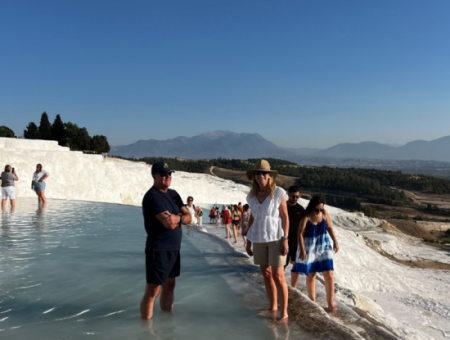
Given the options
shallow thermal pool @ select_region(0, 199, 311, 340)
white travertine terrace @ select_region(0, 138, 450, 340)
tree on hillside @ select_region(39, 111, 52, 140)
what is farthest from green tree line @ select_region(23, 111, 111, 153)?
shallow thermal pool @ select_region(0, 199, 311, 340)

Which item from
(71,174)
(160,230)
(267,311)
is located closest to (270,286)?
(267,311)

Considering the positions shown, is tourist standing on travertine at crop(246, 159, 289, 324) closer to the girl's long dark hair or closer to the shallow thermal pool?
the shallow thermal pool

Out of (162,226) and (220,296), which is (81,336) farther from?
(220,296)

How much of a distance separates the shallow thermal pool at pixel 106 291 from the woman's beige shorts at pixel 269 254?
70 cm

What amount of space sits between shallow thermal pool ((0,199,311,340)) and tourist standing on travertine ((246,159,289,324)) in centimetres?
44

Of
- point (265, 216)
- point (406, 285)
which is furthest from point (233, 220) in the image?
point (406, 285)

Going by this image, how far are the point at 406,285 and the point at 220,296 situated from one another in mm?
14404

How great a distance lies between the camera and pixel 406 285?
53.2ft

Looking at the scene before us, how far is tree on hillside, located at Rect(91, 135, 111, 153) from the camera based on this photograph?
232 feet

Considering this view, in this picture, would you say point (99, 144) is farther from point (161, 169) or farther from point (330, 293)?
point (161, 169)

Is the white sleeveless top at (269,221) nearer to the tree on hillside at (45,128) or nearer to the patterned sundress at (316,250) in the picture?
the patterned sundress at (316,250)

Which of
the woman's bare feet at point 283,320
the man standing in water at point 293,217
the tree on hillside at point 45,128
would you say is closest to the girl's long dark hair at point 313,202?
the man standing in water at point 293,217

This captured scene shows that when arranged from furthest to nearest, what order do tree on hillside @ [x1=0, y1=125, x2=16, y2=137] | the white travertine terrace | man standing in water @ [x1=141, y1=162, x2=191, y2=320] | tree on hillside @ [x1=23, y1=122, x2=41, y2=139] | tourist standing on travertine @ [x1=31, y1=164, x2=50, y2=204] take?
tree on hillside @ [x1=23, y1=122, x2=41, y2=139] < tree on hillside @ [x1=0, y1=125, x2=16, y2=137] < tourist standing on travertine @ [x1=31, y1=164, x2=50, y2=204] < the white travertine terrace < man standing in water @ [x1=141, y1=162, x2=191, y2=320]

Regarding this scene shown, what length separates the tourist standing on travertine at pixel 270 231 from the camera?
4309 millimetres
